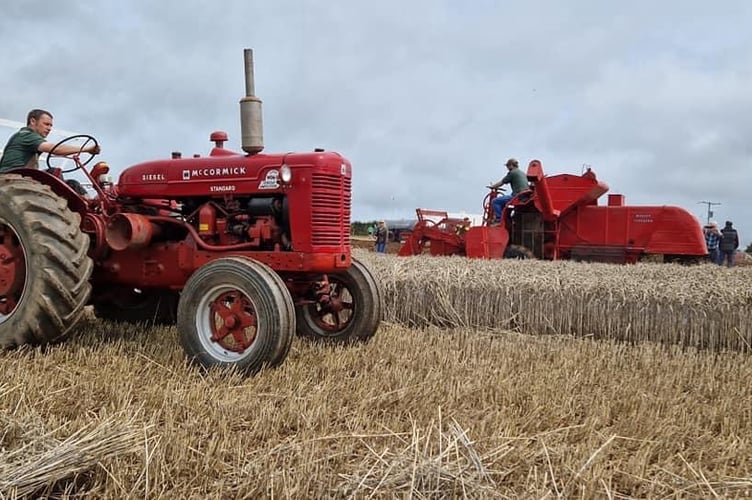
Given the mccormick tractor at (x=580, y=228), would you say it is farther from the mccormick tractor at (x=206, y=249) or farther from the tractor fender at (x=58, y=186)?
the tractor fender at (x=58, y=186)

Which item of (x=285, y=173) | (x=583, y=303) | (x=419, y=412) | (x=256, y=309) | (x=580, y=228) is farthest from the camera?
(x=580, y=228)

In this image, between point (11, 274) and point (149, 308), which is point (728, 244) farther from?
point (11, 274)

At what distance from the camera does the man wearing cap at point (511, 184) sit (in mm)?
12039

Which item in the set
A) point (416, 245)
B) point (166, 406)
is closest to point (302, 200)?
point (166, 406)

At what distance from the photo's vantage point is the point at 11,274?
4.63 meters

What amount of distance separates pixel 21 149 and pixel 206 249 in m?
1.81

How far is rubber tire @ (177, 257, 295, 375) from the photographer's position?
404 cm

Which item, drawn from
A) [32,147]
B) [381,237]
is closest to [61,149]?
[32,147]

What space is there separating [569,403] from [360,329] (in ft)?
6.53

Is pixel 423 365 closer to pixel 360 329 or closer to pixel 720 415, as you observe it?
pixel 360 329

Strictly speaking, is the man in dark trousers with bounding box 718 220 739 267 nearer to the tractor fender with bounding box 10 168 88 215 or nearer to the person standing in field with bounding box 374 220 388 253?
the person standing in field with bounding box 374 220 388 253

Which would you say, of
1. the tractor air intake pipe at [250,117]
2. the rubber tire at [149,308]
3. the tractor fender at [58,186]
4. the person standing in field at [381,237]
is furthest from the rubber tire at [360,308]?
the person standing in field at [381,237]

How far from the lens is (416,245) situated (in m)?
13.6

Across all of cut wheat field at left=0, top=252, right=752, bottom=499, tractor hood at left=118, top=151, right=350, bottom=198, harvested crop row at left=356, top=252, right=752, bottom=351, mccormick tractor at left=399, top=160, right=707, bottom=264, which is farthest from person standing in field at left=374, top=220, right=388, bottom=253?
tractor hood at left=118, top=151, right=350, bottom=198
